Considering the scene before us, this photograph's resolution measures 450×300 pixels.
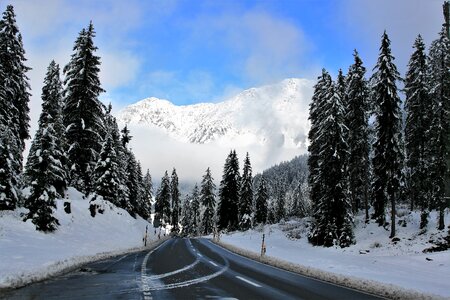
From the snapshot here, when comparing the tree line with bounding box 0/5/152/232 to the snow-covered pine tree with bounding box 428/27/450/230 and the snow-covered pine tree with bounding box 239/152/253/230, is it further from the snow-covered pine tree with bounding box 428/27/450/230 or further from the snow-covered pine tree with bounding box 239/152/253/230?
the snow-covered pine tree with bounding box 239/152/253/230

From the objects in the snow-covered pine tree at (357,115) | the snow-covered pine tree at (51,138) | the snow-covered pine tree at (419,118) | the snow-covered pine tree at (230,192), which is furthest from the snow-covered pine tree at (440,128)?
the snow-covered pine tree at (230,192)

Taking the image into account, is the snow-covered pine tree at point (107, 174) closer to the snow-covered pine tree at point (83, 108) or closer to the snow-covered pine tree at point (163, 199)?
the snow-covered pine tree at point (83, 108)

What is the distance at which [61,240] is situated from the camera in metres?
25.0

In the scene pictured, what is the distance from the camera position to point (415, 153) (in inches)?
1804

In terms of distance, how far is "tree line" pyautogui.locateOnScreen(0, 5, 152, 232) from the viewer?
24.2 metres

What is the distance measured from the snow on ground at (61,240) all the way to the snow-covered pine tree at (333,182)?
1844 centimetres

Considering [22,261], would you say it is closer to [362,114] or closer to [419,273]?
[419,273]

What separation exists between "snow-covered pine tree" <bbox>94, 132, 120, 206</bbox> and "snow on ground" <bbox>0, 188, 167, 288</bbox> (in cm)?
211

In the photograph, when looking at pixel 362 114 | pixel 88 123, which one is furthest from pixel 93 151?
pixel 362 114

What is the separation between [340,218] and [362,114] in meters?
13.5

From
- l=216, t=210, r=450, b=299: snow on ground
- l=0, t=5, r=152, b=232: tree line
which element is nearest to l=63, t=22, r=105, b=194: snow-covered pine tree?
l=0, t=5, r=152, b=232: tree line

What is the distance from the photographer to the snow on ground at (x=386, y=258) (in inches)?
562

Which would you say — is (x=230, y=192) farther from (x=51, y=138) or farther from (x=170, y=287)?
(x=170, y=287)

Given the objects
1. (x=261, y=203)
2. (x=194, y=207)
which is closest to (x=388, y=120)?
(x=261, y=203)
